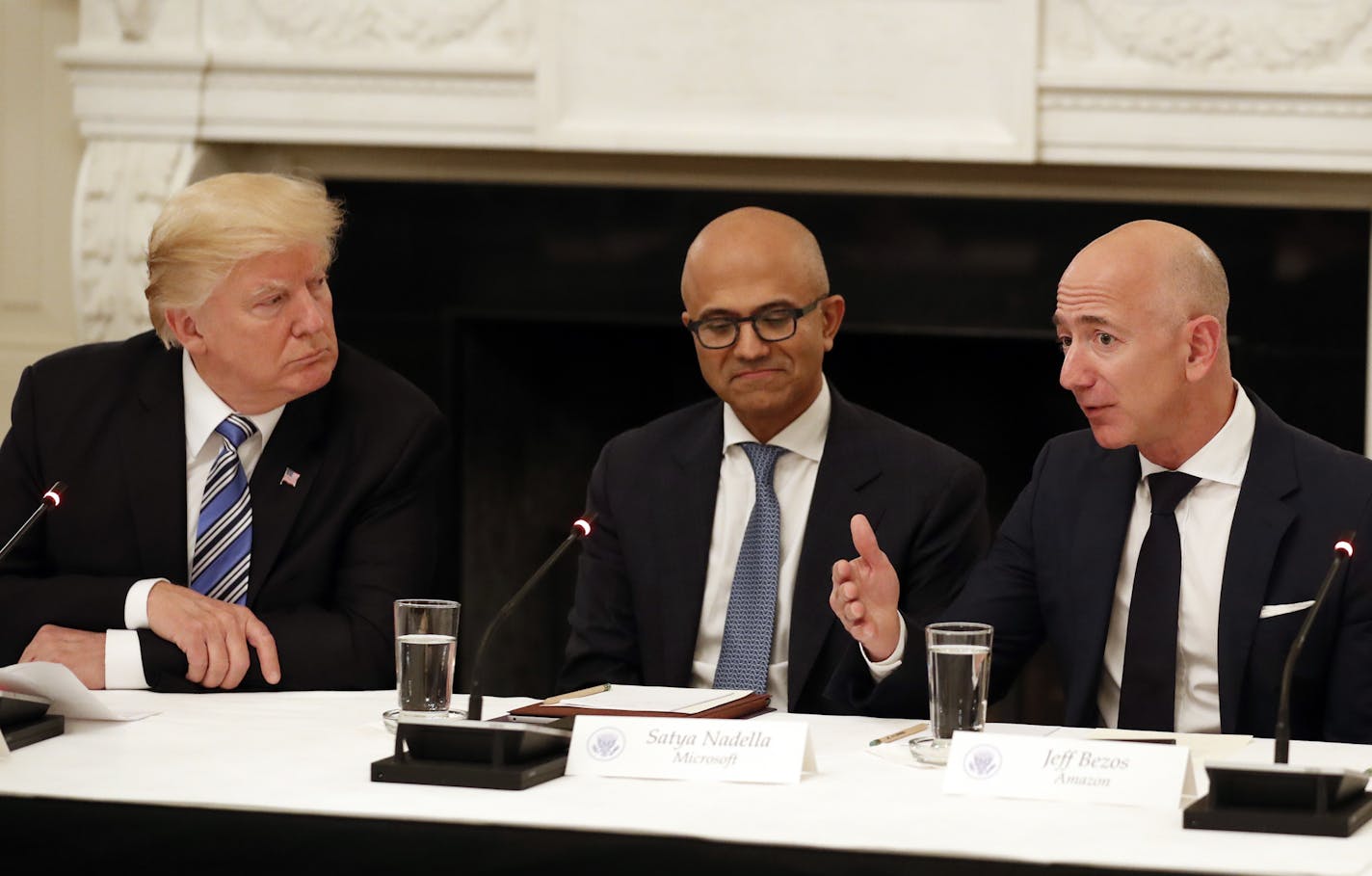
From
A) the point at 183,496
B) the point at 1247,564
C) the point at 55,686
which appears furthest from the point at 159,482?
the point at 1247,564

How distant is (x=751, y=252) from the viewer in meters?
2.69

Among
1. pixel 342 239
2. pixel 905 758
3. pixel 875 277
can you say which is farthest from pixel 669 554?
pixel 342 239

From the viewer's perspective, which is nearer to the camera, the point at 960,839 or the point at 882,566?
the point at 960,839

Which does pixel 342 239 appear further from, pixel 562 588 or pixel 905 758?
pixel 905 758

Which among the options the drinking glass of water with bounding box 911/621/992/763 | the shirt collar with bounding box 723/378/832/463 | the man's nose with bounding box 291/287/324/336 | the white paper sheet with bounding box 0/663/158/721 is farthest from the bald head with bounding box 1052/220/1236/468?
the white paper sheet with bounding box 0/663/158/721

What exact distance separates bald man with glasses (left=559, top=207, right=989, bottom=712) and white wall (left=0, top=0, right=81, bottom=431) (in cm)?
201

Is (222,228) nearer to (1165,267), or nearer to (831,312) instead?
(831,312)

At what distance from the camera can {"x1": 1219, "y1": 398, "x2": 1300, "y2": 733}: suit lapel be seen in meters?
2.14

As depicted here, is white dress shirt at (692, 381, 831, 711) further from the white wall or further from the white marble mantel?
the white wall

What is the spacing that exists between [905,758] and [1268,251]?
260cm

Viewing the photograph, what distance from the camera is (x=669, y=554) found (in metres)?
2.59

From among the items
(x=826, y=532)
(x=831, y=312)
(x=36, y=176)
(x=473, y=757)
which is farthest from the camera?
(x=36, y=176)

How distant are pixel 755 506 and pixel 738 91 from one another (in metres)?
1.51

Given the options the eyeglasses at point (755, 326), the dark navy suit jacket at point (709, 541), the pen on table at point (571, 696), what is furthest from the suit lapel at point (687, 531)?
the pen on table at point (571, 696)
